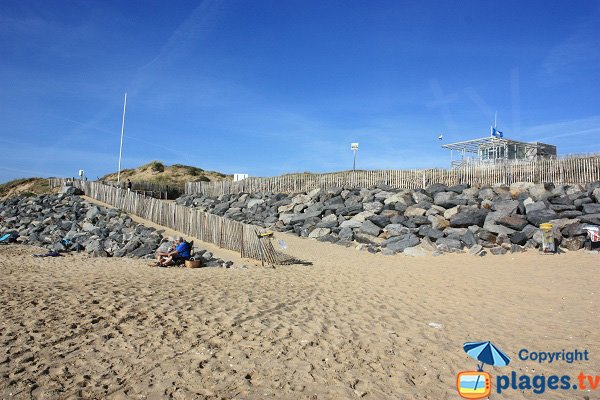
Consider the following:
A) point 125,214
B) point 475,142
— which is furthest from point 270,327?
point 475,142

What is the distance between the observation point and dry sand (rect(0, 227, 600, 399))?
381 centimetres

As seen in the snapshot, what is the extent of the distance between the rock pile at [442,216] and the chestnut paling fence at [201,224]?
4540 mm

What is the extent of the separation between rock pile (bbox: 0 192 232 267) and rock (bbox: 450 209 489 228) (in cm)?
861

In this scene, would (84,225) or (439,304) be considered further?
(84,225)

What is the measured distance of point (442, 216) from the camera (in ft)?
50.2

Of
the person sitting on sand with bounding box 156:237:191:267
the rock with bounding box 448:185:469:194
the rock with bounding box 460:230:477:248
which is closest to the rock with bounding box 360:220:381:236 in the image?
the rock with bounding box 460:230:477:248

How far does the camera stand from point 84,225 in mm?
18719

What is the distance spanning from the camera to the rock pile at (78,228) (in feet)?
Answer: 46.6

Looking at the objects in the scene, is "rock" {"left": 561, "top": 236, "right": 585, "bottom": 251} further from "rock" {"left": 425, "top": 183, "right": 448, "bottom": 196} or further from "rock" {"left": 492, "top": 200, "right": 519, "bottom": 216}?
"rock" {"left": 425, "top": 183, "right": 448, "bottom": 196}

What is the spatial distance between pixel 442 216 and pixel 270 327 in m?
11.6

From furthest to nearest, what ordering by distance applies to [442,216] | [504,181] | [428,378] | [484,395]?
[504,181] < [442,216] < [428,378] < [484,395]

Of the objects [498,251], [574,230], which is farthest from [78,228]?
[574,230]

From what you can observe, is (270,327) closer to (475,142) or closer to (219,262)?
(219,262)

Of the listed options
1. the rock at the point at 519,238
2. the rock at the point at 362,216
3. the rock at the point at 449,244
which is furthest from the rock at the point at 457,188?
the rock at the point at 519,238
